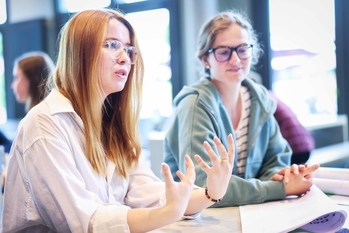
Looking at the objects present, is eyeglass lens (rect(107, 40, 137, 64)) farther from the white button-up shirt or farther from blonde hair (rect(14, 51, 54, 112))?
blonde hair (rect(14, 51, 54, 112))

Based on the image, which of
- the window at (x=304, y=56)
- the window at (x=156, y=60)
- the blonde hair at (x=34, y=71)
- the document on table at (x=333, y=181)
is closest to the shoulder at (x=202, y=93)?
the document on table at (x=333, y=181)

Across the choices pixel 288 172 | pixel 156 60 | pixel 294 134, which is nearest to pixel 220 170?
pixel 288 172

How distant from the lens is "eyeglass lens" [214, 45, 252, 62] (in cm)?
158

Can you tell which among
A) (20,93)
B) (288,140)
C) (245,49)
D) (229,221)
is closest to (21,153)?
(229,221)

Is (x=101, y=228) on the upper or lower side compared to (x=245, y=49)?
lower

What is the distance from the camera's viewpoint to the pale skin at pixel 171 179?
3.24 feet

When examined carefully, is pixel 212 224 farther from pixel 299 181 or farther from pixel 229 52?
pixel 229 52

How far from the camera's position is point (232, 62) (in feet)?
5.13

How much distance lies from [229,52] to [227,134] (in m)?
0.31

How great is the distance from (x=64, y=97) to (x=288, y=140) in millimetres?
1081

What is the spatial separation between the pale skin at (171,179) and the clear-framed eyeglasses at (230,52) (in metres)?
0.44

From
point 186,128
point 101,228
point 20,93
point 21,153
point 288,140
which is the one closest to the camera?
point 101,228

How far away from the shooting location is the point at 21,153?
111 centimetres

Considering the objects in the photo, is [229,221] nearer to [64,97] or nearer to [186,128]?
[186,128]
